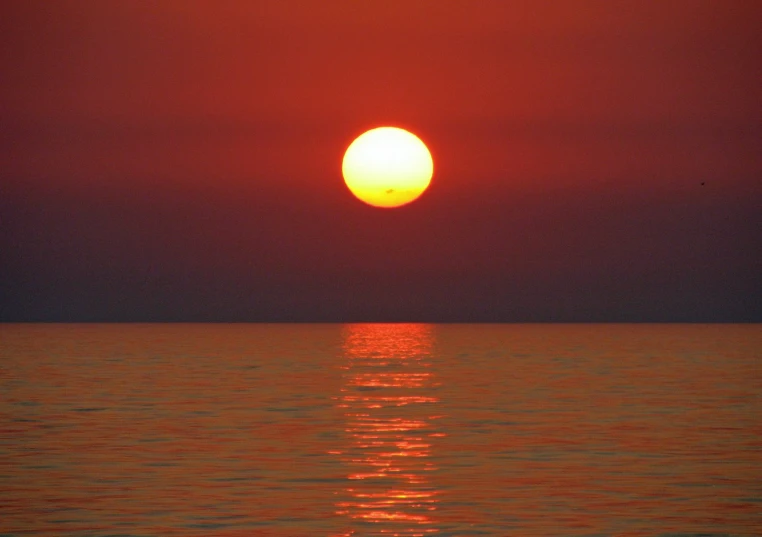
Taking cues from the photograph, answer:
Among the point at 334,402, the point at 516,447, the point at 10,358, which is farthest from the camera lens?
→ the point at 10,358

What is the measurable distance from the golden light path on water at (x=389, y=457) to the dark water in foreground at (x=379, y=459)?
7cm

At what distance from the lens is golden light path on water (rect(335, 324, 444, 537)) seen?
2356cm

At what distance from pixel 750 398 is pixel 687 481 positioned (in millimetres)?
26601

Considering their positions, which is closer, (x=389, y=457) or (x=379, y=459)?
(x=379, y=459)

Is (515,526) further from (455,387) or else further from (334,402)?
(455,387)

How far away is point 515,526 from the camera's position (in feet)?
75.0

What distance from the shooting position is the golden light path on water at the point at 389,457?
2356 cm

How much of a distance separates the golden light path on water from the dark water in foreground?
0.23 feet

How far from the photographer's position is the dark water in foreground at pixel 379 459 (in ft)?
77.0

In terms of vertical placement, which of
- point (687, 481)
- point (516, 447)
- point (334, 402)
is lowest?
point (687, 481)

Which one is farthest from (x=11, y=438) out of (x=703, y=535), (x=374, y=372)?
(x=374, y=372)

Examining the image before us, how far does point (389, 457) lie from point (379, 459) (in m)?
0.47

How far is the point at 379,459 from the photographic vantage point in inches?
1249

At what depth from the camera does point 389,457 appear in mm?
32125
